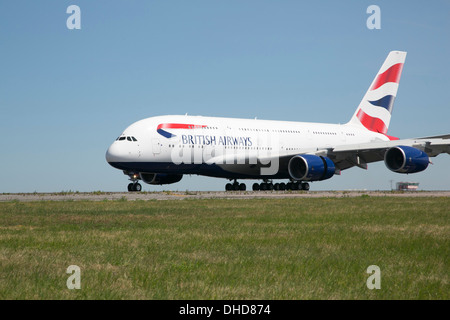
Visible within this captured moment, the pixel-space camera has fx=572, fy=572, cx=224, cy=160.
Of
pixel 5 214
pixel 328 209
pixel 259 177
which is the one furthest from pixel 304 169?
pixel 5 214

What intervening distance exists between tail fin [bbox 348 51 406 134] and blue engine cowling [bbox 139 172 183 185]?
16.3m

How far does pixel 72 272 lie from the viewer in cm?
723

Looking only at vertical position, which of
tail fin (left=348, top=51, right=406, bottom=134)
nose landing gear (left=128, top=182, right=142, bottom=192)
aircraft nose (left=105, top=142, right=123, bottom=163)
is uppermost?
tail fin (left=348, top=51, right=406, bottom=134)

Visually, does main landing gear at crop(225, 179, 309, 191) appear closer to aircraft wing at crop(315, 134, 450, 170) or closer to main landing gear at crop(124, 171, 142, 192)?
aircraft wing at crop(315, 134, 450, 170)

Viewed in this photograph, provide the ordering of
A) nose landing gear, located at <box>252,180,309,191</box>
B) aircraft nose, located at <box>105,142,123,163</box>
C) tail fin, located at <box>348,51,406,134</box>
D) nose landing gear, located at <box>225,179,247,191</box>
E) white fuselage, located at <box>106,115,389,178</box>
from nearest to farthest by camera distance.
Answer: aircraft nose, located at <box>105,142,123,163</box>
white fuselage, located at <box>106,115,389,178</box>
nose landing gear, located at <box>252,180,309,191</box>
nose landing gear, located at <box>225,179,247,191</box>
tail fin, located at <box>348,51,406,134</box>

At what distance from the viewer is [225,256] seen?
8.62 m

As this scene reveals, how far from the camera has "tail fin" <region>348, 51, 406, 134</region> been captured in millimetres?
45938

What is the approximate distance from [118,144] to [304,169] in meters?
11.4

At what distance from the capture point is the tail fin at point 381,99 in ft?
151

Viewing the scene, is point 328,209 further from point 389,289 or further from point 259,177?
point 259,177

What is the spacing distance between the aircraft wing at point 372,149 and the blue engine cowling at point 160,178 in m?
9.34

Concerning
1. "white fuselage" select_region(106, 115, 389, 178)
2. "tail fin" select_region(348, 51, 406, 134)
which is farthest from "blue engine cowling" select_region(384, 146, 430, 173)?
"tail fin" select_region(348, 51, 406, 134)
